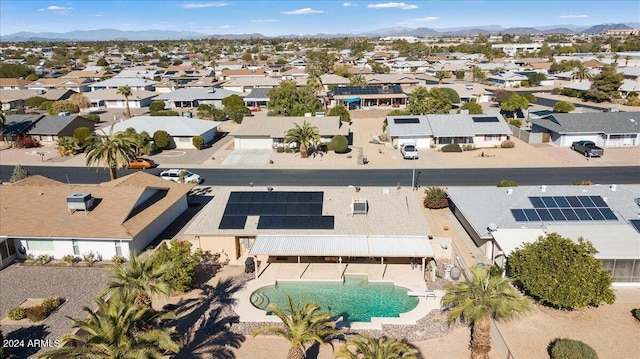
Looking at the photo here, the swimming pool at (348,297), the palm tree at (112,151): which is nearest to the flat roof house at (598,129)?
the swimming pool at (348,297)

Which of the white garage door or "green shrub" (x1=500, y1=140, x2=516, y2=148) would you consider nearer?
"green shrub" (x1=500, y1=140, x2=516, y2=148)

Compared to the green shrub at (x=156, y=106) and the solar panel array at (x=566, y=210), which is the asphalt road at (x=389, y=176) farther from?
the green shrub at (x=156, y=106)

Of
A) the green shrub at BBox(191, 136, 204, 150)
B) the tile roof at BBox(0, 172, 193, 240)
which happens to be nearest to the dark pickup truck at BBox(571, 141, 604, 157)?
the tile roof at BBox(0, 172, 193, 240)

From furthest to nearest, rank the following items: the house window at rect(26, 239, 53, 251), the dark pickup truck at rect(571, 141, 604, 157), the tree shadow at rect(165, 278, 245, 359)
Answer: the dark pickup truck at rect(571, 141, 604, 157) < the house window at rect(26, 239, 53, 251) < the tree shadow at rect(165, 278, 245, 359)

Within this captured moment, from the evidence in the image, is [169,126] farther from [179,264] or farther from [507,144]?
[507,144]

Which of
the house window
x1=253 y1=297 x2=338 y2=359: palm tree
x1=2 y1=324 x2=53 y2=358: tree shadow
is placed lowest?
x1=2 y1=324 x2=53 y2=358: tree shadow

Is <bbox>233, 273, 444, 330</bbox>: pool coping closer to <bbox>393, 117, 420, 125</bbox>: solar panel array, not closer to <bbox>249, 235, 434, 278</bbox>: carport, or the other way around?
<bbox>249, 235, 434, 278</bbox>: carport

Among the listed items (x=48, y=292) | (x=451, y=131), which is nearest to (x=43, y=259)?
(x=48, y=292)
